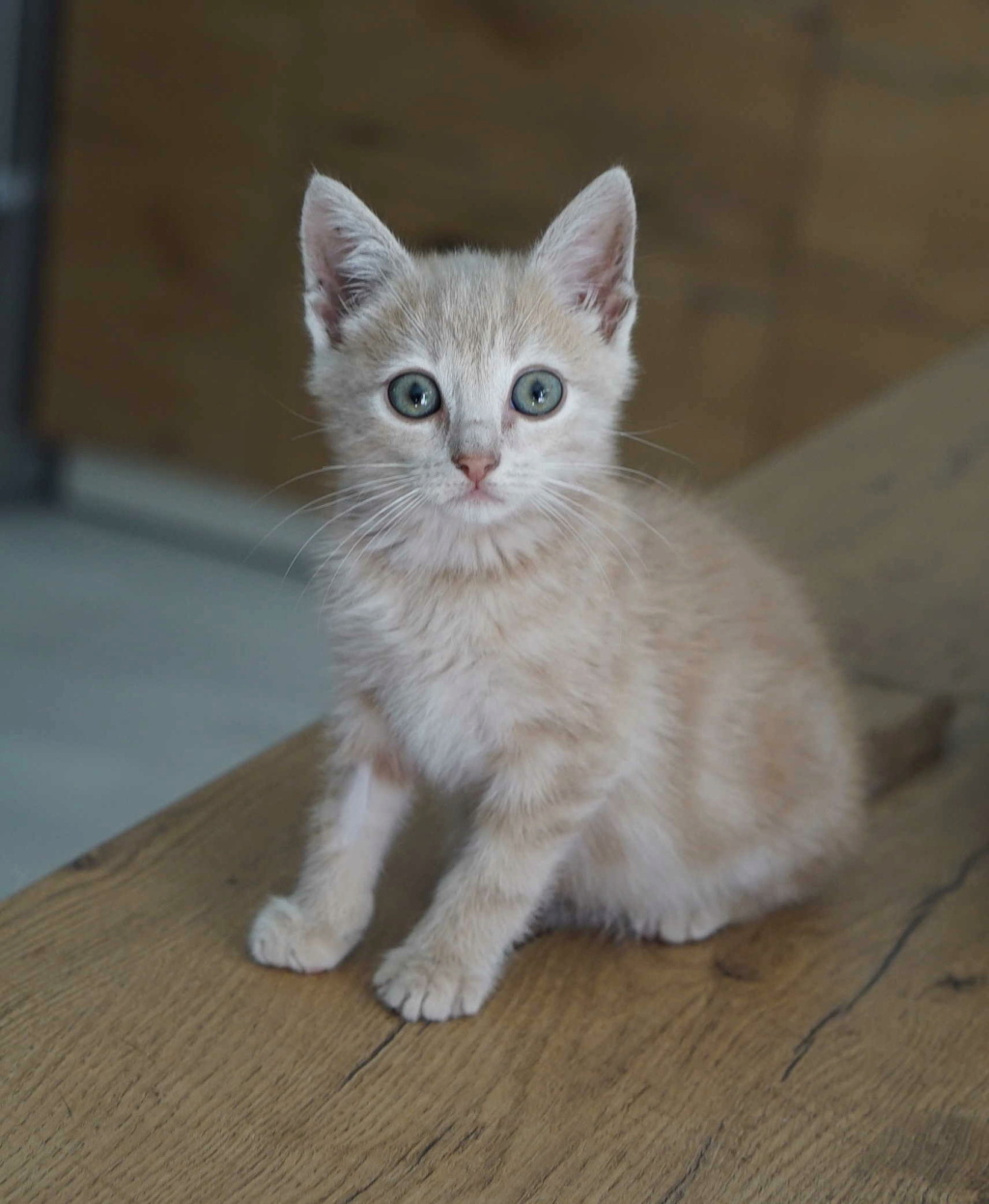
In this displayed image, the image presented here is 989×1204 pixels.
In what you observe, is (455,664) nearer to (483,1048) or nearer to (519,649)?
(519,649)

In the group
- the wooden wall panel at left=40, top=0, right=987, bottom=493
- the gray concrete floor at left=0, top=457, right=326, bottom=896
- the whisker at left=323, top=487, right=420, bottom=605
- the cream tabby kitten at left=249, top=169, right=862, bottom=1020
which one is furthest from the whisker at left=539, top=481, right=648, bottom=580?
the wooden wall panel at left=40, top=0, right=987, bottom=493

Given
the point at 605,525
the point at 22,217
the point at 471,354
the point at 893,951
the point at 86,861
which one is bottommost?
the point at 22,217

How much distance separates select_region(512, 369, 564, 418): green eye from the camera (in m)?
1.26

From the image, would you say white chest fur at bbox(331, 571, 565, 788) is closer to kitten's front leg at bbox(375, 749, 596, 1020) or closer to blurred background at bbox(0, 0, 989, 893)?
kitten's front leg at bbox(375, 749, 596, 1020)

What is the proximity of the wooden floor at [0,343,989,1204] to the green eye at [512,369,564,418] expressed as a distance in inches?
18.1

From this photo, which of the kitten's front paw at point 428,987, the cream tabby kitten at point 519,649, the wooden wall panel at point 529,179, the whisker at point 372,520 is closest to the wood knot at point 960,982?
the cream tabby kitten at point 519,649

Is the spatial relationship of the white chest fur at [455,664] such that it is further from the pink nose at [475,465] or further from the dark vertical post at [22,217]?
the dark vertical post at [22,217]

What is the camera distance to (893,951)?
1.38m

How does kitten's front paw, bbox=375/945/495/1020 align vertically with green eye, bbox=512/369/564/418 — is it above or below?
below

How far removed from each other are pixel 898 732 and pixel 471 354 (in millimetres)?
694

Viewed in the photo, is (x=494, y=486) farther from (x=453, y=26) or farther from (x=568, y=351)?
(x=453, y=26)

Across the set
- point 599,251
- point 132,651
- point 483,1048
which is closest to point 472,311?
point 599,251

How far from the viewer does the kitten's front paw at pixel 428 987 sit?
1.22 metres

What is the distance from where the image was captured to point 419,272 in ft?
4.33
